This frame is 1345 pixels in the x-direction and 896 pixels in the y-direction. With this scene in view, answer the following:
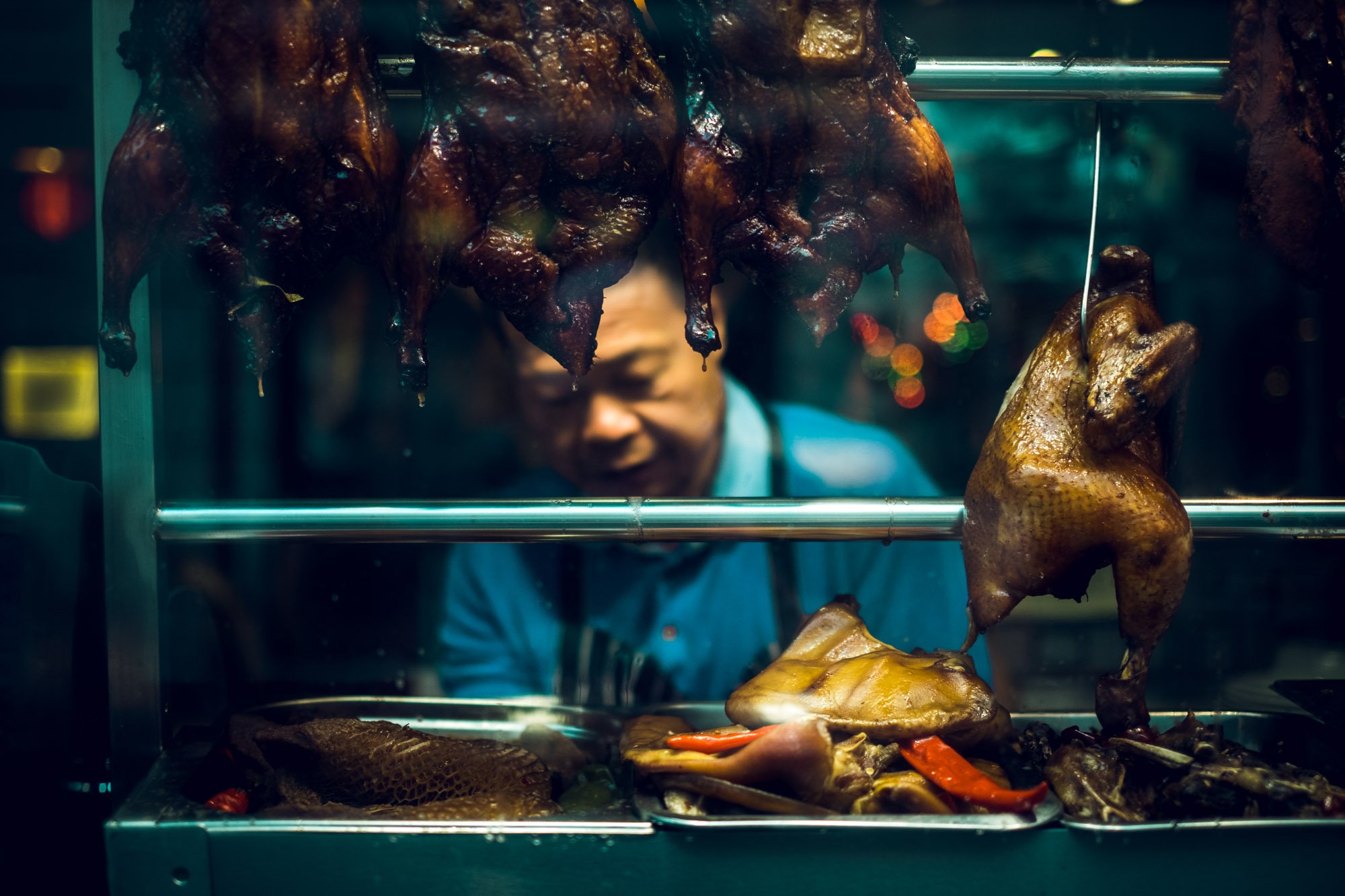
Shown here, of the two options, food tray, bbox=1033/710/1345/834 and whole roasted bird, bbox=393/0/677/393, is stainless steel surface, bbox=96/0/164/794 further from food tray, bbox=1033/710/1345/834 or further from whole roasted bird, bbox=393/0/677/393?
food tray, bbox=1033/710/1345/834

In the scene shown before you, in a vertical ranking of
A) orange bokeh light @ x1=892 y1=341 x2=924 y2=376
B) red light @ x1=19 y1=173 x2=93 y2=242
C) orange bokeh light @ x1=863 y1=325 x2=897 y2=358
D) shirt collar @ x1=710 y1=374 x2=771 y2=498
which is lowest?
shirt collar @ x1=710 y1=374 x2=771 y2=498

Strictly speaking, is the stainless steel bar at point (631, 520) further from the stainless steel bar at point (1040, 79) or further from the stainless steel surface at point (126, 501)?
the stainless steel bar at point (1040, 79)

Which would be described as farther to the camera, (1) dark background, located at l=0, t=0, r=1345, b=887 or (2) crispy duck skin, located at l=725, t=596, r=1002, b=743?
(1) dark background, located at l=0, t=0, r=1345, b=887

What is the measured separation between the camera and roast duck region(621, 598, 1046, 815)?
146cm

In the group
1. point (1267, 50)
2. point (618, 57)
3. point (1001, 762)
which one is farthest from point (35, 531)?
point (1267, 50)

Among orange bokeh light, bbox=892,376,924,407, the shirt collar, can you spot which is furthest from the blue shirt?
orange bokeh light, bbox=892,376,924,407

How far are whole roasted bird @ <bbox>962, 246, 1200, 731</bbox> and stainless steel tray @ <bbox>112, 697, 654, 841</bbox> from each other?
29.5 inches

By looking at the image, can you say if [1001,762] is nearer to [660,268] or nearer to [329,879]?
[329,879]

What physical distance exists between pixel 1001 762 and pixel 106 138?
6.27 feet

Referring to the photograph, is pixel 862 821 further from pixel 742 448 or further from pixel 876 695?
pixel 742 448

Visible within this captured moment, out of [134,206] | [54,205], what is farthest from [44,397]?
[134,206]

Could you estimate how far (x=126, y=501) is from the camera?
1.71 meters

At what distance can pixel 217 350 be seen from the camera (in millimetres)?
2648

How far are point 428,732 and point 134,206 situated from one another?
1.07m
